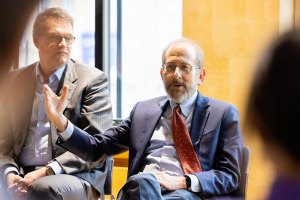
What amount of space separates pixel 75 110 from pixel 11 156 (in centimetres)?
50

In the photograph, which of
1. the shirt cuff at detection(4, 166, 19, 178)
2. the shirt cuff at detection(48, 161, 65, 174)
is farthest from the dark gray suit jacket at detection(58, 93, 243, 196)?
the shirt cuff at detection(4, 166, 19, 178)

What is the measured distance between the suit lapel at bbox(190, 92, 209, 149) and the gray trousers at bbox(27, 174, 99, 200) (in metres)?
0.74

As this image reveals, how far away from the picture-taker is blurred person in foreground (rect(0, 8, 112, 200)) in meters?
3.21

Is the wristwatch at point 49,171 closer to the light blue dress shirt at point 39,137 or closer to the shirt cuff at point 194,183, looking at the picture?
the light blue dress shirt at point 39,137

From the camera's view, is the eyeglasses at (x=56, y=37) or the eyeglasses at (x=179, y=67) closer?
the eyeglasses at (x=179, y=67)

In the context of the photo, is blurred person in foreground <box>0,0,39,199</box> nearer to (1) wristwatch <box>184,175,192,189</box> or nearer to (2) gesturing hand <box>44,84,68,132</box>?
(2) gesturing hand <box>44,84,68,132</box>

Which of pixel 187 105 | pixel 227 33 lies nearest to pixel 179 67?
pixel 187 105

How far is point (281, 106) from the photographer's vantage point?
0.67m

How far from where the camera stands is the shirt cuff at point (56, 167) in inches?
125

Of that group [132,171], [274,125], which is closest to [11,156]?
[132,171]

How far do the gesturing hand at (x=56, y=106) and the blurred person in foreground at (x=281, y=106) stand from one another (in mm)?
2078

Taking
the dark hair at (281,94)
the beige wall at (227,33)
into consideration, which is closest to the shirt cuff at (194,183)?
the beige wall at (227,33)

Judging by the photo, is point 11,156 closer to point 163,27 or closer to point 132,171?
point 132,171

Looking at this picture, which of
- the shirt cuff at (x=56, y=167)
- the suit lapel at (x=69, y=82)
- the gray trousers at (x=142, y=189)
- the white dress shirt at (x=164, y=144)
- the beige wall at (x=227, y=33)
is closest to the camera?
the gray trousers at (x=142, y=189)
